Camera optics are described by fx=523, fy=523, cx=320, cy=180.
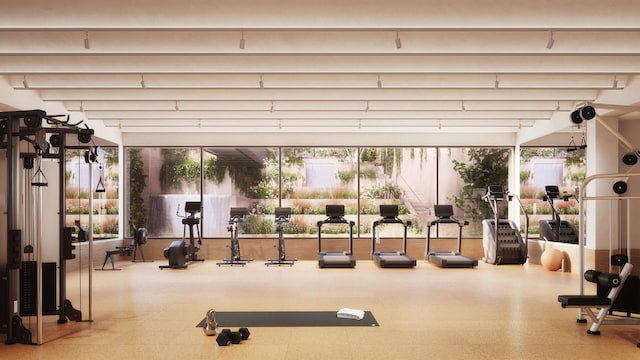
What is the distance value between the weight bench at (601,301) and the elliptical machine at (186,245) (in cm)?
784

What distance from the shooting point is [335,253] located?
1239 cm

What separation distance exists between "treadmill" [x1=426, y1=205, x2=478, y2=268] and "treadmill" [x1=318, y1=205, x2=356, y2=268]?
6.03ft

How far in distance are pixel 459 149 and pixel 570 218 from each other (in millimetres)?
3416

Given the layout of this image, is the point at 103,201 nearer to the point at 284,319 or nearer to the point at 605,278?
the point at 284,319

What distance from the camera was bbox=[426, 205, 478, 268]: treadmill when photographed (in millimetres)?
11188

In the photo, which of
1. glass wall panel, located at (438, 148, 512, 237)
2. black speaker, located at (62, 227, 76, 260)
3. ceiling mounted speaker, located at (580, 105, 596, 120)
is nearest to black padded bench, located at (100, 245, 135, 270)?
black speaker, located at (62, 227, 76, 260)

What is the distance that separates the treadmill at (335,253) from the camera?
11.2 meters

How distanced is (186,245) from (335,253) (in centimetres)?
344

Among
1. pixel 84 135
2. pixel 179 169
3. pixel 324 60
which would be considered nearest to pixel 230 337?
pixel 84 135

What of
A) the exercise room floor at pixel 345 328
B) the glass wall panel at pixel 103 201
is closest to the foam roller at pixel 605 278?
the exercise room floor at pixel 345 328

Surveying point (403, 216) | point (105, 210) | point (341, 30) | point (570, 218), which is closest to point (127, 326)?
point (341, 30)

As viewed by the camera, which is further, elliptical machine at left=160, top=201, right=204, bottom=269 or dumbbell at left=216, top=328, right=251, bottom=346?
elliptical machine at left=160, top=201, right=204, bottom=269

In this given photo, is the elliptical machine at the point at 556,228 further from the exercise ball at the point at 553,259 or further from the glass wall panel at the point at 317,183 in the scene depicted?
the glass wall panel at the point at 317,183

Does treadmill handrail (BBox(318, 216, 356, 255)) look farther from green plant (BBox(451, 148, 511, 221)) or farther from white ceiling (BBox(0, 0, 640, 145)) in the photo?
green plant (BBox(451, 148, 511, 221))
